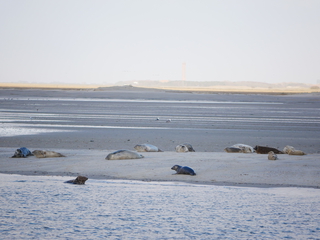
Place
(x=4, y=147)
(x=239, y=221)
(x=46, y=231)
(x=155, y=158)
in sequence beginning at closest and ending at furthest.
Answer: (x=46, y=231)
(x=239, y=221)
(x=155, y=158)
(x=4, y=147)

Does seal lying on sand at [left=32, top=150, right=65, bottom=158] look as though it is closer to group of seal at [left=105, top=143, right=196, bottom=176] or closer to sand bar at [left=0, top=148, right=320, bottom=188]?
sand bar at [left=0, top=148, right=320, bottom=188]

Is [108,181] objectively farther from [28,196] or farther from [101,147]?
[101,147]

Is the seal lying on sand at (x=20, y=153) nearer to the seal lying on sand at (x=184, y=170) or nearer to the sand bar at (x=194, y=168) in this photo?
the sand bar at (x=194, y=168)

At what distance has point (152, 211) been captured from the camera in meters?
5.09

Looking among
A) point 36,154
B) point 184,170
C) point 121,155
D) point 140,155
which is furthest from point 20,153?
point 184,170

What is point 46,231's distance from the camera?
4.35m

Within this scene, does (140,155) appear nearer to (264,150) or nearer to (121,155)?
(121,155)

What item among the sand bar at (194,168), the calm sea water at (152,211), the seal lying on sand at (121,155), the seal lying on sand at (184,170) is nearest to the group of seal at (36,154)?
the sand bar at (194,168)

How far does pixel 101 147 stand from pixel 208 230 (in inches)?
285

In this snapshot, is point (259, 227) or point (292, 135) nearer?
point (259, 227)

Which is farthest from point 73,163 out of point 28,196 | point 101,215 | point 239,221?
point 239,221

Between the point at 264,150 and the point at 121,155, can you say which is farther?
the point at 264,150

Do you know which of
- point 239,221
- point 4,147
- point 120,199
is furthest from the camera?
point 4,147

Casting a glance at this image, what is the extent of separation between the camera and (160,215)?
4938mm
